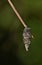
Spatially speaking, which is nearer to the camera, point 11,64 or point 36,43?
point 36,43

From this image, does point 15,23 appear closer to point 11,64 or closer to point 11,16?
point 11,16

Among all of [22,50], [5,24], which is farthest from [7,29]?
[22,50]

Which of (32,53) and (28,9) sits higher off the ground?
(28,9)

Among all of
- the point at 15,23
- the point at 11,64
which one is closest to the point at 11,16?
the point at 15,23

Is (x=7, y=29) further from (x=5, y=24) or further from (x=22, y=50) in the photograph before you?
(x=22, y=50)


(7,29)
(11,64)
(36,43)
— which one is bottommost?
(11,64)

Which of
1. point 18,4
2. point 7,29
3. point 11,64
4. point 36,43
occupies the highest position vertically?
point 18,4

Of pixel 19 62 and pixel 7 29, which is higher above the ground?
pixel 7 29
